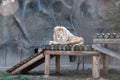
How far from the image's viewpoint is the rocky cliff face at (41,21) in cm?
1467

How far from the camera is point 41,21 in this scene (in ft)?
48.8

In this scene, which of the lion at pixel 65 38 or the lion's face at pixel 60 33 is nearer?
the lion at pixel 65 38

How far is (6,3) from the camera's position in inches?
575

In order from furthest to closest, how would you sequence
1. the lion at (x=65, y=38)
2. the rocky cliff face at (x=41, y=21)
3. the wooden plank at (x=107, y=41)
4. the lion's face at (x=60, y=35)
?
1. the rocky cliff face at (x=41, y=21)
2. the lion's face at (x=60, y=35)
3. the lion at (x=65, y=38)
4. the wooden plank at (x=107, y=41)

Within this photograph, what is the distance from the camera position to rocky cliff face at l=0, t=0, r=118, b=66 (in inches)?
578

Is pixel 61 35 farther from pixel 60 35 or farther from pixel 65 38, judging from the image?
pixel 65 38

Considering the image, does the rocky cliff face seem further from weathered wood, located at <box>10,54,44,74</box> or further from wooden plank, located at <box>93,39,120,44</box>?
wooden plank, located at <box>93,39,120,44</box>

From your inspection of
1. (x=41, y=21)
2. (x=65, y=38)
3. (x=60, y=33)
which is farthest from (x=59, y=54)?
(x=41, y=21)

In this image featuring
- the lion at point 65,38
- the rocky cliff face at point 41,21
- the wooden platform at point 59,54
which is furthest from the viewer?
the rocky cliff face at point 41,21

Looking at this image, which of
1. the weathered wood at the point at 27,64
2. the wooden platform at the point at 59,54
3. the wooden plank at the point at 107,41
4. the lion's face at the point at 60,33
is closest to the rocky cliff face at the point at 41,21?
the lion's face at the point at 60,33

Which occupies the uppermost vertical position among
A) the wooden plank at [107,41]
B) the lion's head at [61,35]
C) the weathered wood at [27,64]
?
the lion's head at [61,35]

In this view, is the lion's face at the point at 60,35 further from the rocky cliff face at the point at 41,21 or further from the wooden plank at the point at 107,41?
the rocky cliff face at the point at 41,21

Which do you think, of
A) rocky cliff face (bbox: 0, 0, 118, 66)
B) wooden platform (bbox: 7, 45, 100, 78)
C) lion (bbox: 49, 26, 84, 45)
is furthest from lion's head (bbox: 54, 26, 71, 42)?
rocky cliff face (bbox: 0, 0, 118, 66)

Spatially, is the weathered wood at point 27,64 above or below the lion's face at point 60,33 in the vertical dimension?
below
